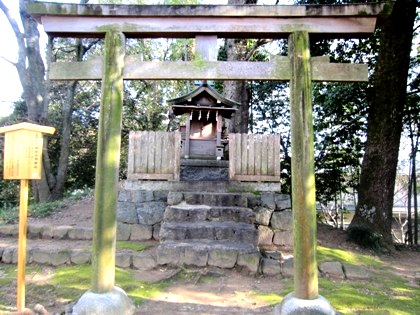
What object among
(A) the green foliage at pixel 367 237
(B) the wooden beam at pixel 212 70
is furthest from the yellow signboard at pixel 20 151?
(A) the green foliage at pixel 367 237

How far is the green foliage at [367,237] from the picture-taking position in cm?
706

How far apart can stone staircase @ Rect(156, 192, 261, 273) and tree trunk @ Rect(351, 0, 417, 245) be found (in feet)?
9.95

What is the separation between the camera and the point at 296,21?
148 inches

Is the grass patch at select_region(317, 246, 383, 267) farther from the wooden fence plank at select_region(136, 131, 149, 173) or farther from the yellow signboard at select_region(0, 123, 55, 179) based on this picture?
the yellow signboard at select_region(0, 123, 55, 179)

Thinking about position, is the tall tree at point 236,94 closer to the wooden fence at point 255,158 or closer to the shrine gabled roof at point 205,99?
the shrine gabled roof at point 205,99

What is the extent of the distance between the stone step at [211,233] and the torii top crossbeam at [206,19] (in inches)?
126

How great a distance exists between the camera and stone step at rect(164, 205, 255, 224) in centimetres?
609

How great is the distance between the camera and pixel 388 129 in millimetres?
7391

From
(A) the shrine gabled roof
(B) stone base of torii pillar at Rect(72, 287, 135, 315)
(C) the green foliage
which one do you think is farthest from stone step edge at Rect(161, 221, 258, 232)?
(A) the shrine gabled roof

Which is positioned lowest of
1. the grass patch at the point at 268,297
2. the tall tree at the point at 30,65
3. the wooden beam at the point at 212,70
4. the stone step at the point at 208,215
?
the grass patch at the point at 268,297

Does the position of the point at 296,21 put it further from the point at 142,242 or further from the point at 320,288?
the point at 142,242

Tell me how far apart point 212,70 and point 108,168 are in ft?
5.13

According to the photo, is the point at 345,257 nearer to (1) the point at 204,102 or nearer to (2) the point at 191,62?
(2) the point at 191,62

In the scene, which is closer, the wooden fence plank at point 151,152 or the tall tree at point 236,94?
the wooden fence plank at point 151,152
